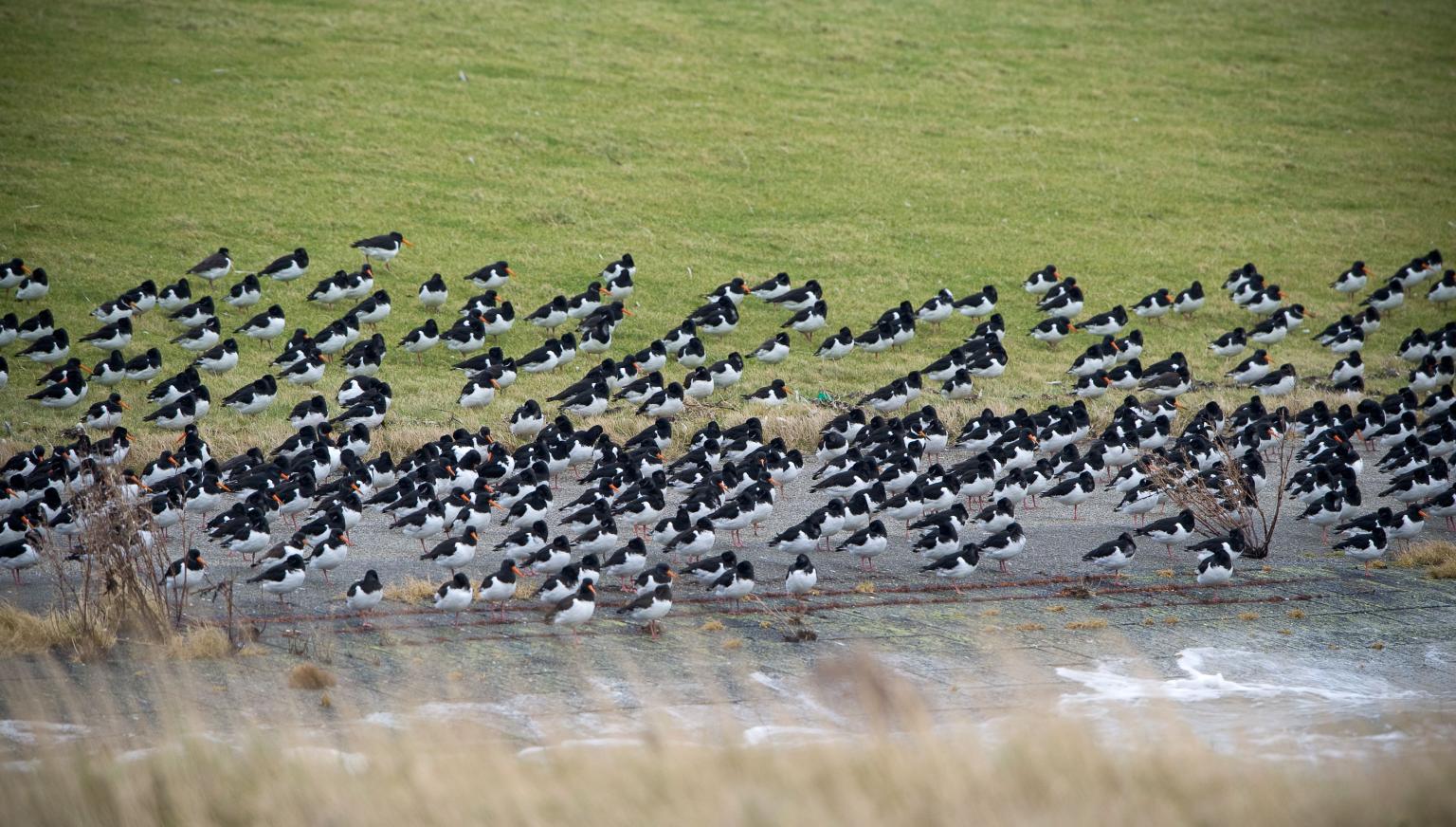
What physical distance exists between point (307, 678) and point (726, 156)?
36.1m

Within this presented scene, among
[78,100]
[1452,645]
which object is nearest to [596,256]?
[78,100]

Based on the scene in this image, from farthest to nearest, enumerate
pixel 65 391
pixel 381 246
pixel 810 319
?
pixel 381 246 < pixel 810 319 < pixel 65 391

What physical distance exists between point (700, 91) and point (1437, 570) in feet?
124

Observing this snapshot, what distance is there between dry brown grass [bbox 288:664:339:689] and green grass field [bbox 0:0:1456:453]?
13.6 metres

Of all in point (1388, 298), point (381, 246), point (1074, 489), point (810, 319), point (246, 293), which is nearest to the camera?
point (1074, 489)

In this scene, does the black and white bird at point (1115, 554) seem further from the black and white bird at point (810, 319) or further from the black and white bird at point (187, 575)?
the black and white bird at point (810, 319)

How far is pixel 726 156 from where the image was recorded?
48.1m

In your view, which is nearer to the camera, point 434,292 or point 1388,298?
point 434,292

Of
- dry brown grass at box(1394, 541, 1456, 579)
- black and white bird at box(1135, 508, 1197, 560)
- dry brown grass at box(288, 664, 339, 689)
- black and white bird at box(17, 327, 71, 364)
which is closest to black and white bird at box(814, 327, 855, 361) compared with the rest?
black and white bird at box(1135, 508, 1197, 560)

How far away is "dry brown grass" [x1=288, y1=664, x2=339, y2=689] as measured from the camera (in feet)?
46.5

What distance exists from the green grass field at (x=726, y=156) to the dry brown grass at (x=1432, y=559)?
1162 cm

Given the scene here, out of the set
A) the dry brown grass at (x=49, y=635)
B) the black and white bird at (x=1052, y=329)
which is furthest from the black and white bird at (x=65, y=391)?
the black and white bird at (x=1052, y=329)

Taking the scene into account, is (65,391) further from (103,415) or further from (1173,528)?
(1173,528)

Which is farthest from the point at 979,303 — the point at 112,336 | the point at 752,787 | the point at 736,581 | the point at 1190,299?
the point at 752,787
